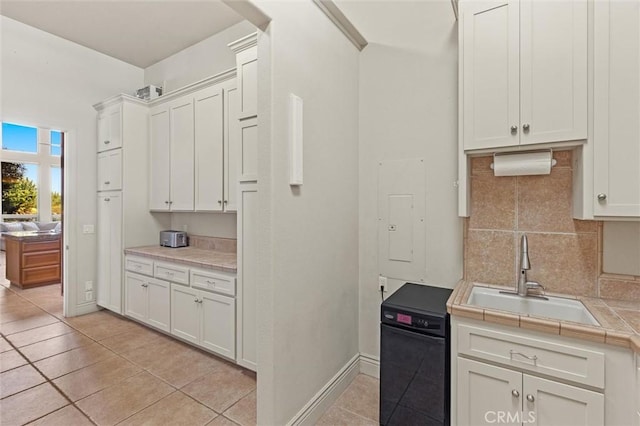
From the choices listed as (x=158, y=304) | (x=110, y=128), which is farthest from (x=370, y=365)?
(x=110, y=128)

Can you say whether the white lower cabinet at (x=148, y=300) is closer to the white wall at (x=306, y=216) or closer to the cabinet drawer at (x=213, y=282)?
the cabinet drawer at (x=213, y=282)

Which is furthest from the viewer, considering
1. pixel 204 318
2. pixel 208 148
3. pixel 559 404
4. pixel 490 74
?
pixel 208 148

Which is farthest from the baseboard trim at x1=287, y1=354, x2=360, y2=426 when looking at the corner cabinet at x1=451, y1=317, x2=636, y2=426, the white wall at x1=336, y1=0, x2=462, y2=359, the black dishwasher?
the corner cabinet at x1=451, y1=317, x2=636, y2=426

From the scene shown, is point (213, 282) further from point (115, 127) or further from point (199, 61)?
point (199, 61)

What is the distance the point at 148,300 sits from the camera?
3301mm

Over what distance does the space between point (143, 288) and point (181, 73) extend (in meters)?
2.71

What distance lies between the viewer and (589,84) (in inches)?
59.0

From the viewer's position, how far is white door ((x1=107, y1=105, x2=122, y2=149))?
144 inches

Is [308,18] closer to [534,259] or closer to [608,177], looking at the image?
[608,177]

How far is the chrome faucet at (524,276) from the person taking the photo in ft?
5.80

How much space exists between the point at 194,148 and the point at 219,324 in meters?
1.83

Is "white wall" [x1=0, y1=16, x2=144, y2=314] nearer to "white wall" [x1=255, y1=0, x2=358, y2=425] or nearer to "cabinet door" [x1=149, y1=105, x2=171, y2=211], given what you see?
"cabinet door" [x1=149, y1=105, x2=171, y2=211]

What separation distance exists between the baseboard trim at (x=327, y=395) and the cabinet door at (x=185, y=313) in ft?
4.49

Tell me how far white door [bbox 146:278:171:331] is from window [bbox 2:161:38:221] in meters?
7.79
